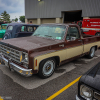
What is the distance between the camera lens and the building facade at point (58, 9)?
69.5 ft

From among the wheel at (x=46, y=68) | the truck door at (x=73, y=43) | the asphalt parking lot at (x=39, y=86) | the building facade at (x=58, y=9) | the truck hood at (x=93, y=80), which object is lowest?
the asphalt parking lot at (x=39, y=86)

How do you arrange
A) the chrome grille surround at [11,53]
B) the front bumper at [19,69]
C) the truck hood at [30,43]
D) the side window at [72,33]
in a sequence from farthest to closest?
the side window at [72,33] → the chrome grille surround at [11,53] → the truck hood at [30,43] → the front bumper at [19,69]

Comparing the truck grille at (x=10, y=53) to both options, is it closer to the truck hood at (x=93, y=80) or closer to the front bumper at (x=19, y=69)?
the front bumper at (x=19, y=69)

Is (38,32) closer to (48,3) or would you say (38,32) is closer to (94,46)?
(94,46)

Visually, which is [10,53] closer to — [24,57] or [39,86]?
[24,57]

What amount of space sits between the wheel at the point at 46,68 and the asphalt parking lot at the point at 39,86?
180mm

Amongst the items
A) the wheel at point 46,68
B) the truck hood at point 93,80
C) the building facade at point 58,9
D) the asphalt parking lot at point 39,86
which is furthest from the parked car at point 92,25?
the truck hood at point 93,80

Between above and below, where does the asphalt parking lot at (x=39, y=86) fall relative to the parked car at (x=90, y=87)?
below

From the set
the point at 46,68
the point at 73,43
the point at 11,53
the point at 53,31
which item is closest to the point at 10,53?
the point at 11,53

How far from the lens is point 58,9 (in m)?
26.4

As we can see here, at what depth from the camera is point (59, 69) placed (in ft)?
15.9

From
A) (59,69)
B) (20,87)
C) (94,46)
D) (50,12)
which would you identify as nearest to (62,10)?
(50,12)

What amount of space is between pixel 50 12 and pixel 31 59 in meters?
26.8

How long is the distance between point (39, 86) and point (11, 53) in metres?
1.50
